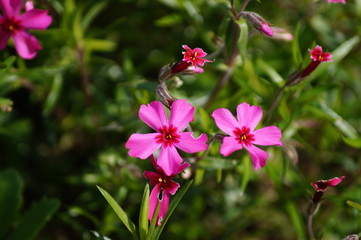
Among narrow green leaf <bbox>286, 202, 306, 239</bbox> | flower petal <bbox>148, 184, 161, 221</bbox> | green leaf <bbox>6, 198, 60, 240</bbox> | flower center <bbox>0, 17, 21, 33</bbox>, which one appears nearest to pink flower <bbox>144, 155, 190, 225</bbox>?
flower petal <bbox>148, 184, 161, 221</bbox>

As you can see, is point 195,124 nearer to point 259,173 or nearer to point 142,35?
point 259,173

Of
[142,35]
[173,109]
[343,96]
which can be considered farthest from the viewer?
[343,96]

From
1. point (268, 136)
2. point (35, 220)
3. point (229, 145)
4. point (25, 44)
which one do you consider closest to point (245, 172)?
point (268, 136)

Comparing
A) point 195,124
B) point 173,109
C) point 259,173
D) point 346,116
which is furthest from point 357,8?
point 173,109

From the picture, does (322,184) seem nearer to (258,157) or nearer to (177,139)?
(258,157)

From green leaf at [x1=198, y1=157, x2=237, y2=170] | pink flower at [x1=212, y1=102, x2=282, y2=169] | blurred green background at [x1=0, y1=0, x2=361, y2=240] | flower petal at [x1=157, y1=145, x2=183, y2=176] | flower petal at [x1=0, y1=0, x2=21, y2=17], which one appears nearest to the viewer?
flower petal at [x1=157, y1=145, x2=183, y2=176]

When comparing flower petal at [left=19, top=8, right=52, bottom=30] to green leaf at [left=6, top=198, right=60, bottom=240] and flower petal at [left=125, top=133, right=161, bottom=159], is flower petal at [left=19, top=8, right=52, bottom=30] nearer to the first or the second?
flower petal at [left=125, top=133, right=161, bottom=159]
